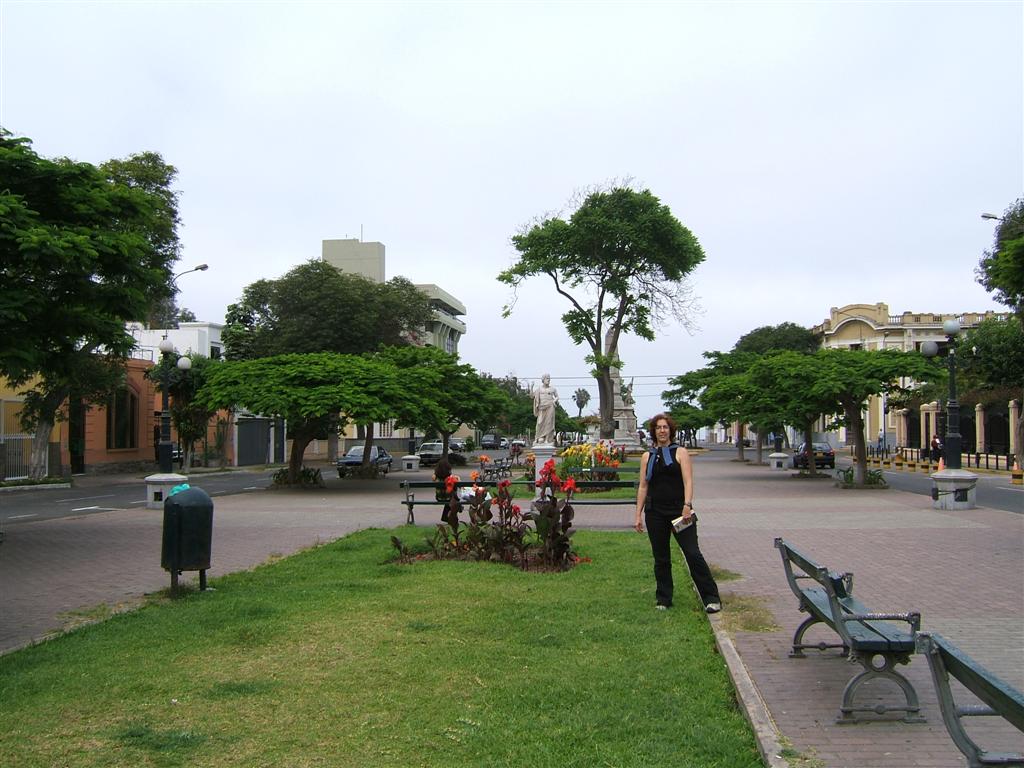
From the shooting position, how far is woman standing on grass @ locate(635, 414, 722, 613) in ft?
25.4

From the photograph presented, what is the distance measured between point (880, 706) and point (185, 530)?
611 cm

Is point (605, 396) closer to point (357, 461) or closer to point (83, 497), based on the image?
point (357, 461)

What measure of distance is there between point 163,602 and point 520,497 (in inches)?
588

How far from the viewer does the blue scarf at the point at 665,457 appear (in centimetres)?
792

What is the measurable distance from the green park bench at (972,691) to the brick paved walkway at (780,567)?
34.8 inches

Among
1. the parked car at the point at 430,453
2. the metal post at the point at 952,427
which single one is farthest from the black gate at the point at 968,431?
the metal post at the point at 952,427

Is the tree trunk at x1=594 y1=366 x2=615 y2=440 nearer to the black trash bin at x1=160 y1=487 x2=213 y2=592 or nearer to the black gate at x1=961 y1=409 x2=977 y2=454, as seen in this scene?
the black gate at x1=961 y1=409 x2=977 y2=454

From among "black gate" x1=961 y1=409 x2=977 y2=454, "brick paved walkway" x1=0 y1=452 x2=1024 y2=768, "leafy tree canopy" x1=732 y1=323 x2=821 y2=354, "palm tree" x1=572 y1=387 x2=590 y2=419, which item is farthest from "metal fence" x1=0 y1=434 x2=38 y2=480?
"palm tree" x1=572 y1=387 x2=590 y2=419

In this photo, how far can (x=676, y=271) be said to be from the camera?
44344mm

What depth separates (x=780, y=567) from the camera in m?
10.8

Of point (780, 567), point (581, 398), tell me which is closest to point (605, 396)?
point (780, 567)

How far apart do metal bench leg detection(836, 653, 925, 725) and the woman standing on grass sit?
2.68 m

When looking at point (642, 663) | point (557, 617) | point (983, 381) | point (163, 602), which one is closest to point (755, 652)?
point (642, 663)

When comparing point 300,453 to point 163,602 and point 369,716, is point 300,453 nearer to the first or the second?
point 163,602
